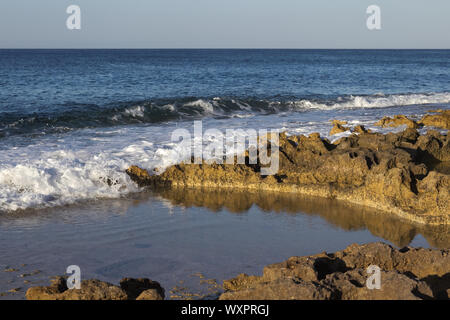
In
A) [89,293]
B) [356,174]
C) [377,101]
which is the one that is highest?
[377,101]

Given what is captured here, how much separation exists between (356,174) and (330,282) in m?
4.58

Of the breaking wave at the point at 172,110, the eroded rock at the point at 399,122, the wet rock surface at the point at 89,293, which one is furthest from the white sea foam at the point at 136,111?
the wet rock surface at the point at 89,293

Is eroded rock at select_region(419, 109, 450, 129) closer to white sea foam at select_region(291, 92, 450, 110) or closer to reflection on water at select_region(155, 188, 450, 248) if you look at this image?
reflection on water at select_region(155, 188, 450, 248)

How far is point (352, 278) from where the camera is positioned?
14.5ft

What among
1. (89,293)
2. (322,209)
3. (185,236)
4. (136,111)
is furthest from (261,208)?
(136,111)

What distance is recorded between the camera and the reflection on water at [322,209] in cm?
696

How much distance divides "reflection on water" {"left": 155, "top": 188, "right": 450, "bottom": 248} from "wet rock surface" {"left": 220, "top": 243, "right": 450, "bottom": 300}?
5.01 ft

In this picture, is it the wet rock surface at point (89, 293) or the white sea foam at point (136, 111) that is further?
the white sea foam at point (136, 111)

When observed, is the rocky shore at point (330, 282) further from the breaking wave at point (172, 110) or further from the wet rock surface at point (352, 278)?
the breaking wave at point (172, 110)

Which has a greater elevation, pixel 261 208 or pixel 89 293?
pixel 89 293

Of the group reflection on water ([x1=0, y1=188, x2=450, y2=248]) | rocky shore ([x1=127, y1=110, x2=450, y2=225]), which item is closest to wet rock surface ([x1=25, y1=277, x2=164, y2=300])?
reflection on water ([x1=0, y1=188, x2=450, y2=248])

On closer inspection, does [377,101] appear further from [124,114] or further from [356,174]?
[356,174]

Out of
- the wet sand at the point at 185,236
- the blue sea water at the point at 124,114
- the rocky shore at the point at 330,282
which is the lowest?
the wet sand at the point at 185,236
